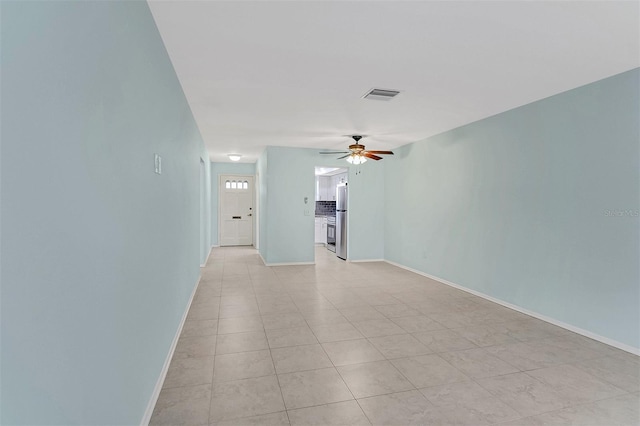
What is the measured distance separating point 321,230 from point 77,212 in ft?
30.3

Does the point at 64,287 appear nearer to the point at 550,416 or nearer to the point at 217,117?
the point at 550,416

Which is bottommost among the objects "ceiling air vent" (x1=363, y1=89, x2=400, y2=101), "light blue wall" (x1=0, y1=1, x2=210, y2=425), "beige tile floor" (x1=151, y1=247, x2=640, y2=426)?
"beige tile floor" (x1=151, y1=247, x2=640, y2=426)

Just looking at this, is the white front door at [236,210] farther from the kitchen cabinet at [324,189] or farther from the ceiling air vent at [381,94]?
the ceiling air vent at [381,94]

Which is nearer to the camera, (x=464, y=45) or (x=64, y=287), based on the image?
(x=64, y=287)

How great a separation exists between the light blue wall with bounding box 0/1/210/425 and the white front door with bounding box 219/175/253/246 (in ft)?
25.2

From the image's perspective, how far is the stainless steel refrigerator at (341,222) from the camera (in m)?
7.38

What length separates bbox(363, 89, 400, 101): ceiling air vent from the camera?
A: 3454 mm

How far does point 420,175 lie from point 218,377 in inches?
192

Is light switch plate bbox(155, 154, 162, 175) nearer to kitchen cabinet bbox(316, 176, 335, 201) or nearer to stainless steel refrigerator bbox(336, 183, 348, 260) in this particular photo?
stainless steel refrigerator bbox(336, 183, 348, 260)

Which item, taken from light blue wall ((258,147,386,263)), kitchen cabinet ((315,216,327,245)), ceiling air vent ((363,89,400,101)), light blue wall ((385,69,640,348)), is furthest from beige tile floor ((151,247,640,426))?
kitchen cabinet ((315,216,327,245))

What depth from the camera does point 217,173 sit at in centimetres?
950

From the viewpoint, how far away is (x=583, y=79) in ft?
10.4

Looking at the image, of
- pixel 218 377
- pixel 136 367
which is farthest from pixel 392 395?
pixel 136 367

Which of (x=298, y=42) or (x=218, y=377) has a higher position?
(x=298, y=42)
